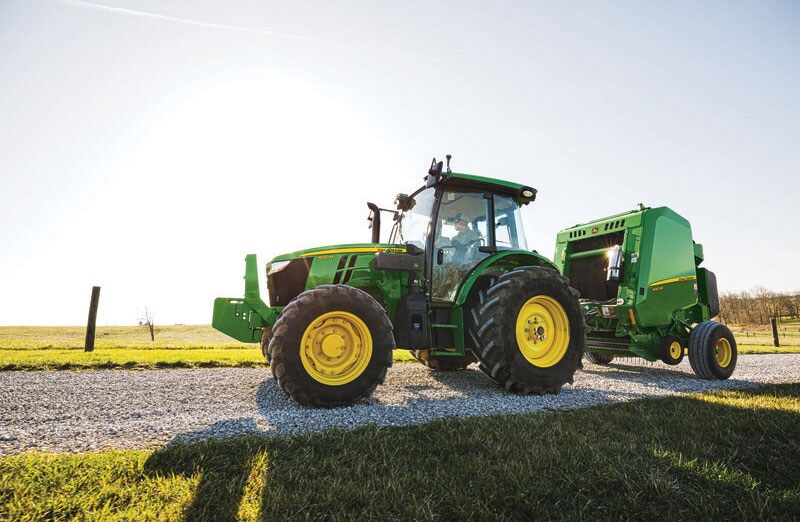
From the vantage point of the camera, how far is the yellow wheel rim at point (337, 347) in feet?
13.8

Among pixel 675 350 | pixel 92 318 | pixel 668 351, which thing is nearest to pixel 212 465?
pixel 668 351

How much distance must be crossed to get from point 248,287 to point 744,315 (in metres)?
58.2

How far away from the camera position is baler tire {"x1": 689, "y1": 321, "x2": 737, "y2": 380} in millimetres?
6992

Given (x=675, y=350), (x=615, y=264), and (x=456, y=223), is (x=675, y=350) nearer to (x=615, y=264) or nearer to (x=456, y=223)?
(x=615, y=264)

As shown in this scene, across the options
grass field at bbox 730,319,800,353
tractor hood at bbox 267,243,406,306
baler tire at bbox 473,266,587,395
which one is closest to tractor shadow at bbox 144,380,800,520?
baler tire at bbox 473,266,587,395

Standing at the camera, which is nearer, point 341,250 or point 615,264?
point 341,250

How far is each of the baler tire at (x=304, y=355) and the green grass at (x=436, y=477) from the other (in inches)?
40.9

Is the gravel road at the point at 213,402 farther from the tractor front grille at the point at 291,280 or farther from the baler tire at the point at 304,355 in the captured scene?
the tractor front grille at the point at 291,280

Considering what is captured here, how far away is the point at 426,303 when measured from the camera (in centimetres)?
512

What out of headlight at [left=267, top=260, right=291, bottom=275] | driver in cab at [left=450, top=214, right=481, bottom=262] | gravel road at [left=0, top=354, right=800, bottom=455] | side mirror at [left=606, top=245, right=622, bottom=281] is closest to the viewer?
gravel road at [left=0, top=354, right=800, bottom=455]

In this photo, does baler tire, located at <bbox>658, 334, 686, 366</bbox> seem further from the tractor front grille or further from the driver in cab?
the tractor front grille

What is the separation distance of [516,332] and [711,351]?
4369mm

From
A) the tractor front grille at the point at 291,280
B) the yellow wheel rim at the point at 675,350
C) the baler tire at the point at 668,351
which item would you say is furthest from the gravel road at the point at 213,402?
the tractor front grille at the point at 291,280

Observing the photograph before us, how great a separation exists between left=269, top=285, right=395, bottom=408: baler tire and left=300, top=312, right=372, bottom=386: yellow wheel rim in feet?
0.13
